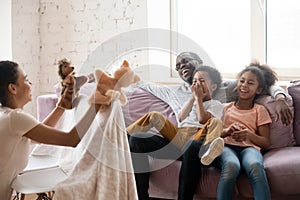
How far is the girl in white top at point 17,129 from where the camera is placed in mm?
1740

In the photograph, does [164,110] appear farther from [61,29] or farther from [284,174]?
[61,29]

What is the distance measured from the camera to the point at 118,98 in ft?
5.70

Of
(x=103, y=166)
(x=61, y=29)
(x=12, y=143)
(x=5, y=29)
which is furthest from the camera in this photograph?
(x=61, y=29)

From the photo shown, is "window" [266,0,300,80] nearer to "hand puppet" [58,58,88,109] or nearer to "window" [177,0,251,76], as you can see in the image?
"window" [177,0,251,76]

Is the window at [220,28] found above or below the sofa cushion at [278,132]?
above

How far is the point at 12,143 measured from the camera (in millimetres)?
1786

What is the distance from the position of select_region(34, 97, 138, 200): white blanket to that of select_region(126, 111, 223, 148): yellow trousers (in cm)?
84

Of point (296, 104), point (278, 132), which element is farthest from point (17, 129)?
point (296, 104)

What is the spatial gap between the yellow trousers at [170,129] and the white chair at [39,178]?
69 centimetres

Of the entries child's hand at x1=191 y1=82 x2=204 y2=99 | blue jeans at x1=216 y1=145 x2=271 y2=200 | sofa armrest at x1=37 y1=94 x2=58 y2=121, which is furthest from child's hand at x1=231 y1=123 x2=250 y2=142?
sofa armrest at x1=37 y1=94 x2=58 y2=121

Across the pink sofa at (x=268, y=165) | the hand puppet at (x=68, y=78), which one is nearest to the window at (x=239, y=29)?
the pink sofa at (x=268, y=165)

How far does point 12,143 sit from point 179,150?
1.03 metres

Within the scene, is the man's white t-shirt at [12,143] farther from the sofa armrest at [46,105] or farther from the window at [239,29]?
the window at [239,29]

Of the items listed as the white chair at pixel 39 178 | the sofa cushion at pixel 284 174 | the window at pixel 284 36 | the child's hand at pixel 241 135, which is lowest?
the sofa cushion at pixel 284 174
